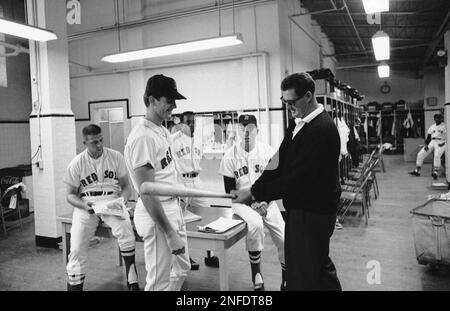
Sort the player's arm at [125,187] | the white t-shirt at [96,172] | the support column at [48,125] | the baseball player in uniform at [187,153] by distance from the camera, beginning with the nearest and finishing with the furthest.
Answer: the white t-shirt at [96,172], the player's arm at [125,187], the baseball player in uniform at [187,153], the support column at [48,125]

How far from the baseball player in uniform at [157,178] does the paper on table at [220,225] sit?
0.59m

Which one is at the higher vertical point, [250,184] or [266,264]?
[250,184]

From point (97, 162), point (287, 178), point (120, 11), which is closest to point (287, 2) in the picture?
point (120, 11)

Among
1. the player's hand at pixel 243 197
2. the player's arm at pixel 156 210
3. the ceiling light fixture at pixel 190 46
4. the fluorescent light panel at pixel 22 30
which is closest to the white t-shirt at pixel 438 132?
the ceiling light fixture at pixel 190 46

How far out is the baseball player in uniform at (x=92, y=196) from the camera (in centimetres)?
311

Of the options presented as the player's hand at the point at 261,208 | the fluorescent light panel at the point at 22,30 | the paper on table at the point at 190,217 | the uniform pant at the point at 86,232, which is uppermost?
the fluorescent light panel at the point at 22,30

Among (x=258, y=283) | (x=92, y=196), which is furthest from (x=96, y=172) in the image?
(x=258, y=283)

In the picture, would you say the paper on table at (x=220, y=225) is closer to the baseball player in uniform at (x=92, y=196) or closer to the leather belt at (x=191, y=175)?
the baseball player in uniform at (x=92, y=196)

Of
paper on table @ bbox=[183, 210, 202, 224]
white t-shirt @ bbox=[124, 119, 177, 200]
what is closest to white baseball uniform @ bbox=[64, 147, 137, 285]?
paper on table @ bbox=[183, 210, 202, 224]

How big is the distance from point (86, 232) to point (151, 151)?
1.56m

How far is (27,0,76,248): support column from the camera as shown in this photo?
4797 mm

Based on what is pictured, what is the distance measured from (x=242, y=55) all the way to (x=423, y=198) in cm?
437

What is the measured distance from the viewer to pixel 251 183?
3578mm

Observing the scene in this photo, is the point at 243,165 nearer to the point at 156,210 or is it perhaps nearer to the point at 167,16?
the point at 156,210
